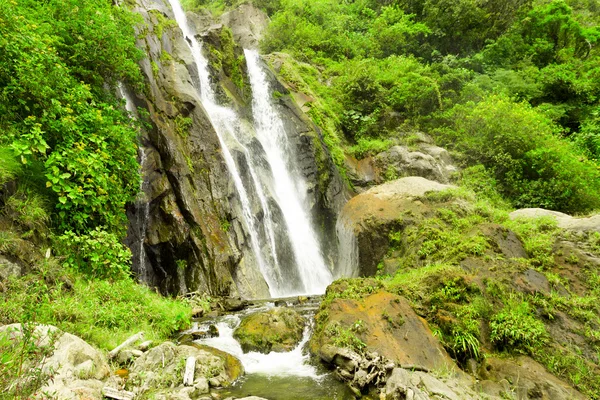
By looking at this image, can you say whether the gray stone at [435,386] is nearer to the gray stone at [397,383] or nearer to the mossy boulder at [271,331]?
the gray stone at [397,383]

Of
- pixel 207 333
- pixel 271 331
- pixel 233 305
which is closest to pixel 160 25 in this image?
pixel 233 305

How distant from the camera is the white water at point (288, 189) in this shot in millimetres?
14109

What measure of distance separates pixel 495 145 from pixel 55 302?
63.9ft

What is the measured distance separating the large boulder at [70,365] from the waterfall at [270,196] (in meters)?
8.19

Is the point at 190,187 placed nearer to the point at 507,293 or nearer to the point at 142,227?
the point at 142,227

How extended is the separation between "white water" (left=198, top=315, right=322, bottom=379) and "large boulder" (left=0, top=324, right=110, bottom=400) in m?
2.31

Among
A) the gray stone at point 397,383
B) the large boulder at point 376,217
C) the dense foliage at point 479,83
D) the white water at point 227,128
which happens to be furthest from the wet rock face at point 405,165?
the gray stone at point 397,383

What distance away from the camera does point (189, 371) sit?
5.17m

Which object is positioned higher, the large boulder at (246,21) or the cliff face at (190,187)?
the large boulder at (246,21)

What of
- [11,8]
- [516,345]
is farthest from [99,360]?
[11,8]

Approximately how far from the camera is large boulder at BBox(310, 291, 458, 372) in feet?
18.9

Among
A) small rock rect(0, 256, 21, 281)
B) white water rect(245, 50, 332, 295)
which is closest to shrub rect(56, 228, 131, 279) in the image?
small rock rect(0, 256, 21, 281)

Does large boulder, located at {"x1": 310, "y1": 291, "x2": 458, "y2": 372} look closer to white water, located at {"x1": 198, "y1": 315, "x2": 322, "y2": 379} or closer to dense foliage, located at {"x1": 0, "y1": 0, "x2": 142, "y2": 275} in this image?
white water, located at {"x1": 198, "y1": 315, "x2": 322, "y2": 379}

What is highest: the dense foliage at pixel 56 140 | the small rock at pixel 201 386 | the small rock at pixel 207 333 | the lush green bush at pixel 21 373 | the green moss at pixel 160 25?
the green moss at pixel 160 25
